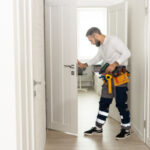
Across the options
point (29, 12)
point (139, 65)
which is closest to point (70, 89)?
point (139, 65)

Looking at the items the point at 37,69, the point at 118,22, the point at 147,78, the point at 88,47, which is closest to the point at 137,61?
the point at 147,78

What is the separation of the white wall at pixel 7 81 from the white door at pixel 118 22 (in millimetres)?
3458

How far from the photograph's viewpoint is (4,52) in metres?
1.33

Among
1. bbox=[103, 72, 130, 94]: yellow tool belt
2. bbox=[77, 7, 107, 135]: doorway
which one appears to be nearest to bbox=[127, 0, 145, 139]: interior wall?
bbox=[103, 72, 130, 94]: yellow tool belt

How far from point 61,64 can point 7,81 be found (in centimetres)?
312

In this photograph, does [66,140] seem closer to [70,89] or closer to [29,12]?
[70,89]

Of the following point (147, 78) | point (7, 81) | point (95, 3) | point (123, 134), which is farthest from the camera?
point (95, 3)

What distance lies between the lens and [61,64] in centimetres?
446

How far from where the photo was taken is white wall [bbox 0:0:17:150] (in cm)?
131

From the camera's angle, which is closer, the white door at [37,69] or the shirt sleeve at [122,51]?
the white door at [37,69]

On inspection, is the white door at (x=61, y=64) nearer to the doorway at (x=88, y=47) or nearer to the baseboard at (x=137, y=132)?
the baseboard at (x=137, y=132)

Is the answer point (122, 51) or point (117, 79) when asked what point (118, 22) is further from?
point (117, 79)

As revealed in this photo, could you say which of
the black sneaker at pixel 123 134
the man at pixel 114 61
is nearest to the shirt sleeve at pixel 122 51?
the man at pixel 114 61

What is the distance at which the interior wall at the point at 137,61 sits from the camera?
13.5ft
